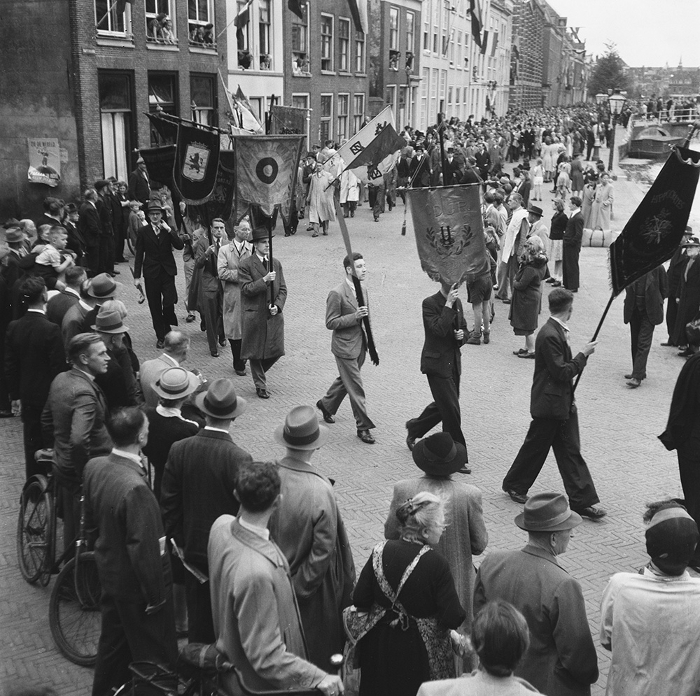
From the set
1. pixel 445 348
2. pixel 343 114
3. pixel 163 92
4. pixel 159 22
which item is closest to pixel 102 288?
pixel 445 348

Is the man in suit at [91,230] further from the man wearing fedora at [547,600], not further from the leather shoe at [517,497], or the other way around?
the man wearing fedora at [547,600]

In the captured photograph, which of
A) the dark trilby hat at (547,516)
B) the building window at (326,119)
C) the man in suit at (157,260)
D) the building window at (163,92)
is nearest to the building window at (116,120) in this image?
the building window at (163,92)

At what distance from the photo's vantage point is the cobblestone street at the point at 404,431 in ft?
20.0

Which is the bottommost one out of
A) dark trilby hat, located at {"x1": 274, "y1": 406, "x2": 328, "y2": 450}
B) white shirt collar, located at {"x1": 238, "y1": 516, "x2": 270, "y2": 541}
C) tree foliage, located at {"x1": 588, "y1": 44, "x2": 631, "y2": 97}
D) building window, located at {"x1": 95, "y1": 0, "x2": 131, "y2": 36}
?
white shirt collar, located at {"x1": 238, "y1": 516, "x2": 270, "y2": 541}

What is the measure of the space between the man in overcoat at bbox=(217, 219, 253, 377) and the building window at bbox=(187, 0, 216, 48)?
17.6m

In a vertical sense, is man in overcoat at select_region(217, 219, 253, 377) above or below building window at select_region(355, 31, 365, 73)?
below

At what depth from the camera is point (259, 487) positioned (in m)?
3.85

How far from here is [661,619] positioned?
3781mm

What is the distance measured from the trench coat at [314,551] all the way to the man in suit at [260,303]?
530cm

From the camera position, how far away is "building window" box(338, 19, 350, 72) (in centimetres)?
3901

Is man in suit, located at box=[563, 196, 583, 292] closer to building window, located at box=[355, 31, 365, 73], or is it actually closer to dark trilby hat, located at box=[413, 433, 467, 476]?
dark trilby hat, located at box=[413, 433, 467, 476]

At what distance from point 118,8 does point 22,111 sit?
3478 mm

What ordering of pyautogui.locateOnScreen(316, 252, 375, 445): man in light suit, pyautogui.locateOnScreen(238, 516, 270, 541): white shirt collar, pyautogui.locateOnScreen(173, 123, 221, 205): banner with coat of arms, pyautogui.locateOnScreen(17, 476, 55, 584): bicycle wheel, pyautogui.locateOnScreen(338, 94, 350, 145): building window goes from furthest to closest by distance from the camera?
pyautogui.locateOnScreen(338, 94, 350, 145): building window < pyautogui.locateOnScreen(173, 123, 221, 205): banner with coat of arms < pyautogui.locateOnScreen(316, 252, 375, 445): man in light suit < pyautogui.locateOnScreen(17, 476, 55, 584): bicycle wheel < pyautogui.locateOnScreen(238, 516, 270, 541): white shirt collar

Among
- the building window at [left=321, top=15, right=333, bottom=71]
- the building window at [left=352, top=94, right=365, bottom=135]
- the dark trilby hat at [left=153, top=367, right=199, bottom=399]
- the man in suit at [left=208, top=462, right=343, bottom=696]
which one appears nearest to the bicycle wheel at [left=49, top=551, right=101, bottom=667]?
the dark trilby hat at [left=153, top=367, right=199, bottom=399]
